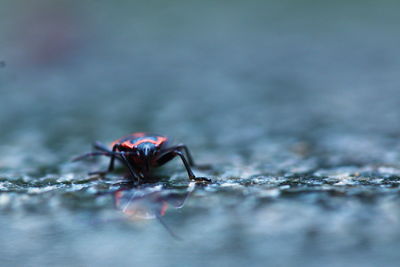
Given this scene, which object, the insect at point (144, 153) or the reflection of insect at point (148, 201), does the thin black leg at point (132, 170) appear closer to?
the insect at point (144, 153)

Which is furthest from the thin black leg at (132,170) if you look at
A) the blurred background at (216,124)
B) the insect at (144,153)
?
the blurred background at (216,124)

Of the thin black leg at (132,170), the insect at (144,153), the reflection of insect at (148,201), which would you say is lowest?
the reflection of insect at (148,201)

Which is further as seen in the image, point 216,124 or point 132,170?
point 216,124

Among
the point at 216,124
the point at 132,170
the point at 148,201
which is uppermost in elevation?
the point at 216,124

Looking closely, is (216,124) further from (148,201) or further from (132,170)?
(148,201)

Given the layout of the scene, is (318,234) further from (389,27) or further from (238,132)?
(389,27)

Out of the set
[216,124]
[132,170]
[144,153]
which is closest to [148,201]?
[132,170]
